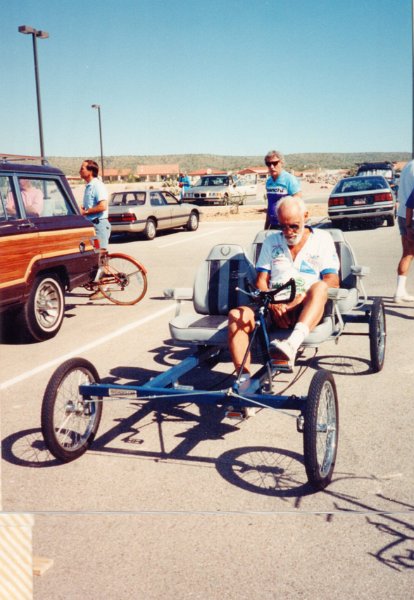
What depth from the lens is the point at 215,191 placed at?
109ft

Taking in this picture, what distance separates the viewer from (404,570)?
2938 millimetres

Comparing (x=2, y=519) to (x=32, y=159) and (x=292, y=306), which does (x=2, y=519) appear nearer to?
(x=292, y=306)

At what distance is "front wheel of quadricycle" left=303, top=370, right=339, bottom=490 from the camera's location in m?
3.56

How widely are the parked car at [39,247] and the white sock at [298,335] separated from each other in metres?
3.42

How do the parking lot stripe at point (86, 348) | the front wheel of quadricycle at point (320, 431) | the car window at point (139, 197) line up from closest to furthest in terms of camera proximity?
1. the front wheel of quadricycle at point (320, 431)
2. the parking lot stripe at point (86, 348)
3. the car window at point (139, 197)

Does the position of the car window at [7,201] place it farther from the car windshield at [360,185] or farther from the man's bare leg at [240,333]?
the car windshield at [360,185]

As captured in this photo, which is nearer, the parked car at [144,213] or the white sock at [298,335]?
the white sock at [298,335]

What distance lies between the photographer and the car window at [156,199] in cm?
1971

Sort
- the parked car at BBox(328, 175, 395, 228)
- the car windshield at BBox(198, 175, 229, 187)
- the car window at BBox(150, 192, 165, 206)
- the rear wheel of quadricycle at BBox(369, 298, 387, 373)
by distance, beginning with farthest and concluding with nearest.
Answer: the car windshield at BBox(198, 175, 229, 187) < the car window at BBox(150, 192, 165, 206) < the parked car at BBox(328, 175, 395, 228) < the rear wheel of quadricycle at BBox(369, 298, 387, 373)

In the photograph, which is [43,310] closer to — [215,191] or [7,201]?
[7,201]

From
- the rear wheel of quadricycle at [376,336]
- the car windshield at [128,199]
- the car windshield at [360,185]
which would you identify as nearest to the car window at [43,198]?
the rear wheel of quadricycle at [376,336]

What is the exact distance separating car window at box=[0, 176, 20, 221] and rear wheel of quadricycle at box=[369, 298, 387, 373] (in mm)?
3777

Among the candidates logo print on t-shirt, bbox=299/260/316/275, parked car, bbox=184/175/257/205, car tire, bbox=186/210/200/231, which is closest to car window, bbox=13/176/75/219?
logo print on t-shirt, bbox=299/260/316/275

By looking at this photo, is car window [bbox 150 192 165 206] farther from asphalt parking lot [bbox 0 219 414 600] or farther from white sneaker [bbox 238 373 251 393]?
white sneaker [bbox 238 373 251 393]
